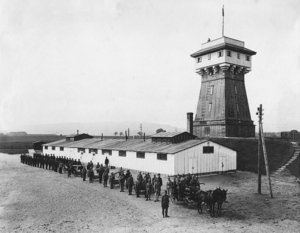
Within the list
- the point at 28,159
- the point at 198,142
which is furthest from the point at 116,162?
the point at 28,159

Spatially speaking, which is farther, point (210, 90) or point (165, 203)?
point (210, 90)

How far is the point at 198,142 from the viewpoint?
32281 millimetres

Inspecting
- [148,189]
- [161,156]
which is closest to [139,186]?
[148,189]

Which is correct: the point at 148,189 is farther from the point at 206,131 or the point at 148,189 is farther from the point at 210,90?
the point at 210,90

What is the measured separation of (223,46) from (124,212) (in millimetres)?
32281

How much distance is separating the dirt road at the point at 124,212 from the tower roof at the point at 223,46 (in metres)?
23.7

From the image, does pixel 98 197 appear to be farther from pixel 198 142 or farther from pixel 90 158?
pixel 90 158

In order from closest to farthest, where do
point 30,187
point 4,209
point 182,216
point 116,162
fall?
1. point 182,216
2. point 4,209
3. point 30,187
4. point 116,162

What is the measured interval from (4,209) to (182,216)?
35.7ft

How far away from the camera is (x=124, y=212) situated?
17328 millimetres

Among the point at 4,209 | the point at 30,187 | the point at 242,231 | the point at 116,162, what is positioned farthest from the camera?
the point at 116,162

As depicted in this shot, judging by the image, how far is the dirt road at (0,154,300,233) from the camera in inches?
576

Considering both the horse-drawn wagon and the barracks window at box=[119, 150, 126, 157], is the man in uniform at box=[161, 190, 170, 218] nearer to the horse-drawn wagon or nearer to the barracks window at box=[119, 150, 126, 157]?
the horse-drawn wagon

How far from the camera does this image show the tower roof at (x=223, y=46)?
43375 millimetres
